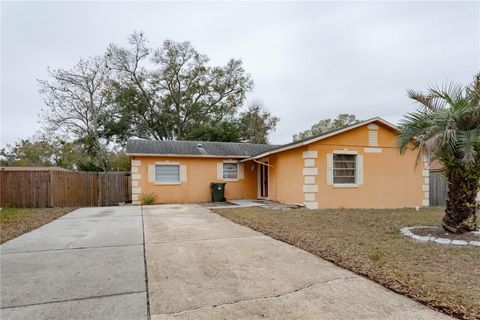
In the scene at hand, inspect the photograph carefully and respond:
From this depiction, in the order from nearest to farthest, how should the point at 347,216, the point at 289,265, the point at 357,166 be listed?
the point at 289,265
the point at 347,216
the point at 357,166

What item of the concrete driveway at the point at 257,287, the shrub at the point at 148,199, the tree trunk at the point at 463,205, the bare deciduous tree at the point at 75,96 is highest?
the bare deciduous tree at the point at 75,96

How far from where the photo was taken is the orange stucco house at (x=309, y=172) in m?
11.1

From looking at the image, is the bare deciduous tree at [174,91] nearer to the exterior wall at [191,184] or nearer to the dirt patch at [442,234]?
the exterior wall at [191,184]

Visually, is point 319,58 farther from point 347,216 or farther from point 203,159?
point 347,216

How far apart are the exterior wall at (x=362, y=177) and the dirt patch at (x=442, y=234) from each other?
180 inches

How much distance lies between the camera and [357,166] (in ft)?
37.7

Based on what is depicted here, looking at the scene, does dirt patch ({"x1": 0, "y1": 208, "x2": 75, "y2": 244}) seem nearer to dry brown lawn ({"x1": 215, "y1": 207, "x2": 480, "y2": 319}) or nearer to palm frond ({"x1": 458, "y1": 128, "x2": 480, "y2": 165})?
dry brown lawn ({"x1": 215, "y1": 207, "x2": 480, "y2": 319})

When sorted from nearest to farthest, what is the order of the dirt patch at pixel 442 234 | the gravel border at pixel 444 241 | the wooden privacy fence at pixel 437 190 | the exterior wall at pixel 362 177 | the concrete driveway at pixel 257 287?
the concrete driveway at pixel 257 287 → the gravel border at pixel 444 241 → the dirt patch at pixel 442 234 → the exterior wall at pixel 362 177 → the wooden privacy fence at pixel 437 190

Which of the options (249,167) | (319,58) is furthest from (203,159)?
(319,58)

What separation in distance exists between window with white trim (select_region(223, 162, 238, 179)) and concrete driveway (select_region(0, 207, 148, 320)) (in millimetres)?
8890

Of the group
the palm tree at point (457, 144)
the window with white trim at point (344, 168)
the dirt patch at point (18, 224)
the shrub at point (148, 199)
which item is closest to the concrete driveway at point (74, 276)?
the dirt patch at point (18, 224)

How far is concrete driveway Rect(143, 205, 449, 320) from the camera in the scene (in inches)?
109

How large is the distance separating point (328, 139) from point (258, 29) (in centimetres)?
553

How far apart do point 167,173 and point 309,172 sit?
7089mm
